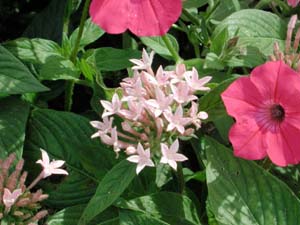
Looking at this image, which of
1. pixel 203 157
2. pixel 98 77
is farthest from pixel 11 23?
pixel 203 157

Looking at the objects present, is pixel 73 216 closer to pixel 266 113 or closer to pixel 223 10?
pixel 266 113

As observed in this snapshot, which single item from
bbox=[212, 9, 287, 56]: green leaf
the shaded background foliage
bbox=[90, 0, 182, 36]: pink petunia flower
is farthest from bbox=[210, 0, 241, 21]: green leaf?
bbox=[90, 0, 182, 36]: pink petunia flower

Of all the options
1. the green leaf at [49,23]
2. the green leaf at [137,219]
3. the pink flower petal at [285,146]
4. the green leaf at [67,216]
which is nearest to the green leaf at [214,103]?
the pink flower petal at [285,146]

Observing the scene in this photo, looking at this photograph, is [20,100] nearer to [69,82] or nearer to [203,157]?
[69,82]

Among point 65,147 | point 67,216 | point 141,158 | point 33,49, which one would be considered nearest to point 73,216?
point 67,216

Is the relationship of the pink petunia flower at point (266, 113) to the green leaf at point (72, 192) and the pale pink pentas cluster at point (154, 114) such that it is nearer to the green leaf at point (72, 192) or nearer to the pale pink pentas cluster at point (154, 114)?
the pale pink pentas cluster at point (154, 114)
